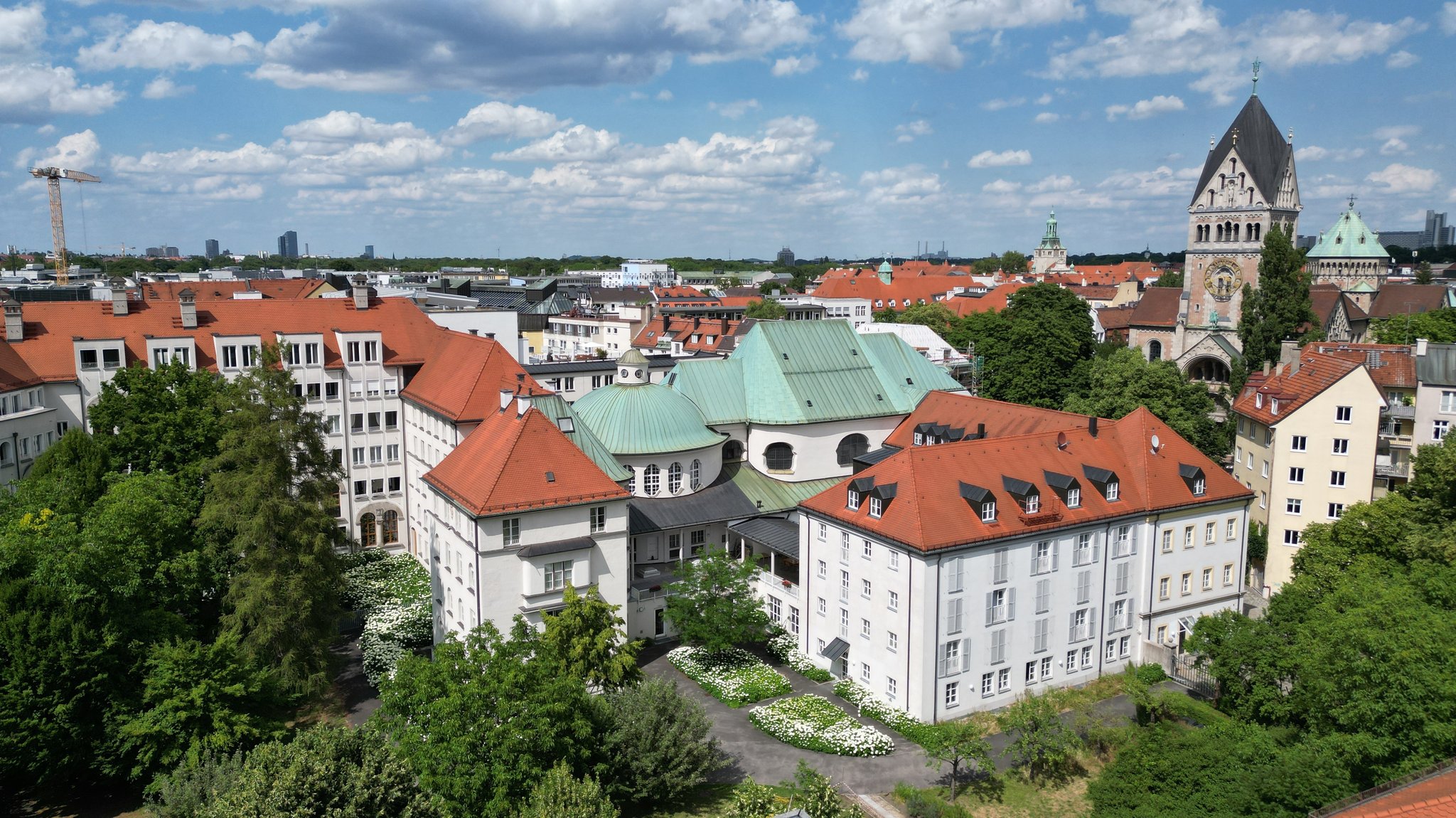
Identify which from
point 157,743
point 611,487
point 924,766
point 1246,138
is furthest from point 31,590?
point 1246,138

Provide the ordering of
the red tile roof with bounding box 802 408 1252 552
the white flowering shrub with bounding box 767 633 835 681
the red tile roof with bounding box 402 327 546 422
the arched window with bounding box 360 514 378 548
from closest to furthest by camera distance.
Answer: the red tile roof with bounding box 802 408 1252 552, the white flowering shrub with bounding box 767 633 835 681, the red tile roof with bounding box 402 327 546 422, the arched window with bounding box 360 514 378 548

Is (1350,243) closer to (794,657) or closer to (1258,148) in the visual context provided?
(1258,148)

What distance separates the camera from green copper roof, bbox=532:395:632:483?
161ft

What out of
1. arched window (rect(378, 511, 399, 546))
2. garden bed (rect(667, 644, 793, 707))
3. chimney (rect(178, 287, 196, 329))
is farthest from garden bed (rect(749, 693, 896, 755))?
chimney (rect(178, 287, 196, 329))

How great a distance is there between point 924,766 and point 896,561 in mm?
8433

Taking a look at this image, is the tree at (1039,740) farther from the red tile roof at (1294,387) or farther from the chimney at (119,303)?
the chimney at (119,303)

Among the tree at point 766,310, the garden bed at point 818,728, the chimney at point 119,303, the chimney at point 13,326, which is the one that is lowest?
the garden bed at point 818,728

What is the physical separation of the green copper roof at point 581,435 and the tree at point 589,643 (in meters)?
10.5

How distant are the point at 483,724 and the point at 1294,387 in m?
49.7

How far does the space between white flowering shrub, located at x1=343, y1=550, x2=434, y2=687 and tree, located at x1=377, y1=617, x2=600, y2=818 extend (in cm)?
1241

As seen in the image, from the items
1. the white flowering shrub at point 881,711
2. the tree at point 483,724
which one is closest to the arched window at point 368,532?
the tree at point 483,724

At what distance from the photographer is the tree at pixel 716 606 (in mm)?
45844

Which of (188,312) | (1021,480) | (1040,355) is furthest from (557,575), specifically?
(1040,355)

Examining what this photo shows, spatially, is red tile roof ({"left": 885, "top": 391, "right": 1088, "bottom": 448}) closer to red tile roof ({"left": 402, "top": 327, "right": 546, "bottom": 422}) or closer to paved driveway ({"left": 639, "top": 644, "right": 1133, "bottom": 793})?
paved driveway ({"left": 639, "top": 644, "right": 1133, "bottom": 793})
